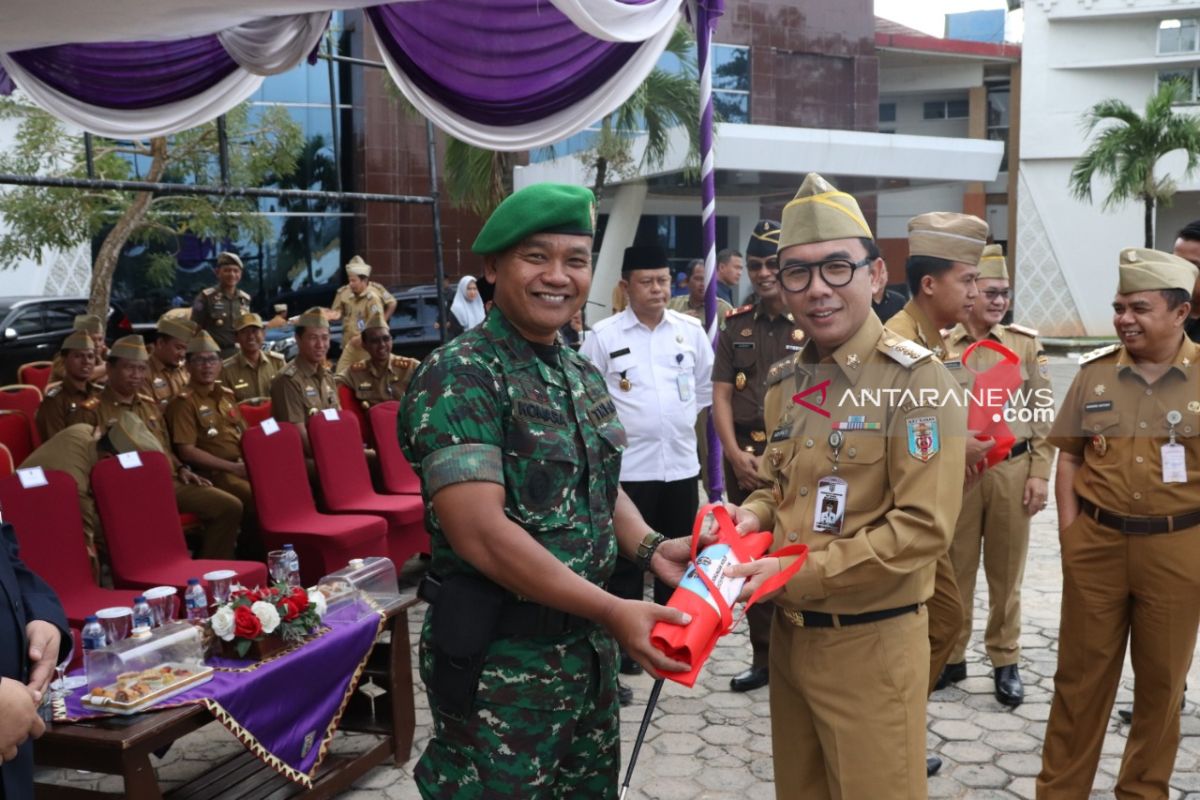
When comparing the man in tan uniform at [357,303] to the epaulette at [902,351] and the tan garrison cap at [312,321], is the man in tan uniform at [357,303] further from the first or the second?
the epaulette at [902,351]

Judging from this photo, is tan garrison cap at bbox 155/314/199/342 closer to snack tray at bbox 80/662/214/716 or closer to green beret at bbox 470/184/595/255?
snack tray at bbox 80/662/214/716

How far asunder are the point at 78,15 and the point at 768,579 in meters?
4.06

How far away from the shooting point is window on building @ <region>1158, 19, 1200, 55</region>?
28.4 m

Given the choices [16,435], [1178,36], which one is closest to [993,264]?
[16,435]

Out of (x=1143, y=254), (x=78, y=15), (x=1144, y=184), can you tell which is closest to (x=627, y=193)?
(x=1144, y=184)

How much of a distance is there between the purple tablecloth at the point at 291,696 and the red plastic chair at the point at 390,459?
2798 millimetres

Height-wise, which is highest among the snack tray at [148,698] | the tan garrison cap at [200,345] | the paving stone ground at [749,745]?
the tan garrison cap at [200,345]

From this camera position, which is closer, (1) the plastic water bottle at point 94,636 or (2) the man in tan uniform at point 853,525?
(2) the man in tan uniform at point 853,525

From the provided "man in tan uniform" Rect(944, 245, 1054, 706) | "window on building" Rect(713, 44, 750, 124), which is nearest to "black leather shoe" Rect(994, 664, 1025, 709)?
"man in tan uniform" Rect(944, 245, 1054, 706)

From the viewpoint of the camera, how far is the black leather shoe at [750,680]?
4.48 m

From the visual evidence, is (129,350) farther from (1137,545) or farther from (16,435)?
(1137,545)

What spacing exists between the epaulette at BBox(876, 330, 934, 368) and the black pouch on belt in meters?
1.01

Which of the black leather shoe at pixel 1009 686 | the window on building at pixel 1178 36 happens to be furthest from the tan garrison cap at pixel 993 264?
the window on building at pixel 1178 36

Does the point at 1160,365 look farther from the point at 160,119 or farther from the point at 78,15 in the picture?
the point at 160,119
